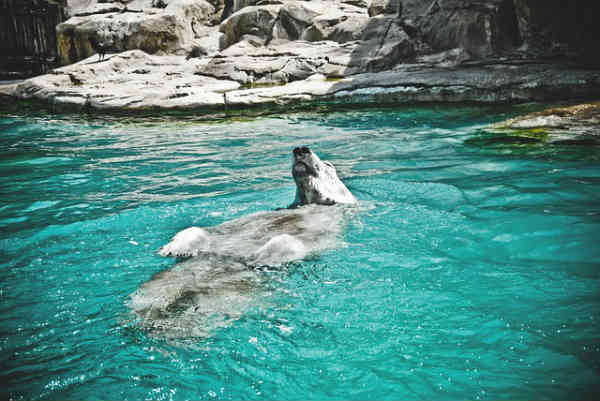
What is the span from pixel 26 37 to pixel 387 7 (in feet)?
61.0

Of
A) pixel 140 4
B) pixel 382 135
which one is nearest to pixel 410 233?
pixel 382 135

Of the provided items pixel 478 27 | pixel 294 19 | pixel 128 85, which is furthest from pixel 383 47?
pixel 128 85

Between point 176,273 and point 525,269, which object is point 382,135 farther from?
point 176,273

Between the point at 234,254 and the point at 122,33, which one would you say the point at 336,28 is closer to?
the point at 122,33

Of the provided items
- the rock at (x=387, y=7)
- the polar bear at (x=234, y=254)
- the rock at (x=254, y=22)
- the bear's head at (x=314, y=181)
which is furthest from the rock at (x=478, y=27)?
the polar bear at (x=234, y=254)

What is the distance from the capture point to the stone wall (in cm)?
2189

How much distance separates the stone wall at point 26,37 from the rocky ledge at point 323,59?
2957 millimetres

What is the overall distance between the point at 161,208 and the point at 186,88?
9.07 metres

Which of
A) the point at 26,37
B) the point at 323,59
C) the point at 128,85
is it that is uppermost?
the point at 26,37

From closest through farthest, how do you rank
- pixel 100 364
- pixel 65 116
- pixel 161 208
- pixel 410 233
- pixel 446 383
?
pixel 446 383 < pixel 100 364 < pixel 410 233 < pixel 161 208 < pixel 65 116

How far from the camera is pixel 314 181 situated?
4438 millimetres

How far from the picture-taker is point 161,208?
504 centimetres

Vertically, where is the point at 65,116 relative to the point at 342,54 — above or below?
below

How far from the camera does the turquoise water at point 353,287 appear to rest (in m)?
2.01
